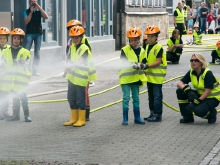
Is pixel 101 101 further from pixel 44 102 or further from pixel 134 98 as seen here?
pixel 134 98

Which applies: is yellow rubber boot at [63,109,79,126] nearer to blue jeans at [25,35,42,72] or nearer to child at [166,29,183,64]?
blue jeans at [25,35,42,72]

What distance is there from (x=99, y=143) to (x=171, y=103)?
4216 mm

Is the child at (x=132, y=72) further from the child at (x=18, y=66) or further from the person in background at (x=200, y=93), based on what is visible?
the child at (x=18, y=66)

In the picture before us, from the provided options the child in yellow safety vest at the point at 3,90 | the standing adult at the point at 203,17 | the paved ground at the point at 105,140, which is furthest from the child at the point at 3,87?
the standing adult at the point at 203,17

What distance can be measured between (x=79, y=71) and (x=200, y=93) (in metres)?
1.98

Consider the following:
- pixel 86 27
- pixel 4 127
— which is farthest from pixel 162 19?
pixel 4 127

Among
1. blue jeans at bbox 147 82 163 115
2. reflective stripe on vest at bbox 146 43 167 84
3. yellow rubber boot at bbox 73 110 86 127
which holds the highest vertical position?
reflective stripe on vest at bbox 146 43 167 84

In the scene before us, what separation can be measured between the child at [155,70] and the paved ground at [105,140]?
223mm

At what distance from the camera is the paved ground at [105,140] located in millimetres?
8617

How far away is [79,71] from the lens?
11.2 meters

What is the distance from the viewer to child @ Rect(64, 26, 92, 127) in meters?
11.2

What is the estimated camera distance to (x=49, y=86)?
15828 millimetres

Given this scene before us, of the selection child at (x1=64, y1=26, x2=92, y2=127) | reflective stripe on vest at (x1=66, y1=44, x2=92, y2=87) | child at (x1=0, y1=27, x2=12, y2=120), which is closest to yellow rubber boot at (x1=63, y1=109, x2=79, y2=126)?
child at (x1=64, y1=26, x2=92, y2=127)

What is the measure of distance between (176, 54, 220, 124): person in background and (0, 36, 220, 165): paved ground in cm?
19
